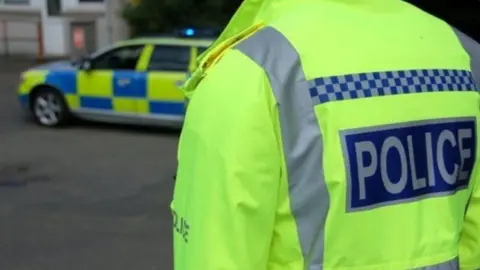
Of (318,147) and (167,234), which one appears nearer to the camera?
(318,147)

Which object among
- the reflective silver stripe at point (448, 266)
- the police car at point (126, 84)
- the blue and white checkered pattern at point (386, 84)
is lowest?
Result: the police car at point (126, 84)

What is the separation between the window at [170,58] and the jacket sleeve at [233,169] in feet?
29.6

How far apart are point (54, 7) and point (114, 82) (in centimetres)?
1004

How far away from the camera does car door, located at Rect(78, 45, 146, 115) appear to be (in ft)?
34.9

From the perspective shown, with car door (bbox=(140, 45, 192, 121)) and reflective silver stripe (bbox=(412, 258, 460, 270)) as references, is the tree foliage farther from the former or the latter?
reflective silver stripe (bbox=(412, 258, 460, 270))

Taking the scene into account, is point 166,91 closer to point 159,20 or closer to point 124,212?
point 124,212

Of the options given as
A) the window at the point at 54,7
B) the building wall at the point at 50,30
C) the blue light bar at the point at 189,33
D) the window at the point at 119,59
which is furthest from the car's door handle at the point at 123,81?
the window at the point at 54,7

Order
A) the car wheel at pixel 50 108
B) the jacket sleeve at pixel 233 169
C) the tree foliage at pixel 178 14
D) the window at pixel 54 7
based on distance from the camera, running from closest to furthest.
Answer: the jacket sleeve at pixel 233 169
the car wheel at pixel 50 108
the tree foliage at pixel 178 14
the window at pixel 54 7

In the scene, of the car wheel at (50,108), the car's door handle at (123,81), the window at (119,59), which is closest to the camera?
the car's door handle at (123,81)

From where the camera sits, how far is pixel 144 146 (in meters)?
10.0

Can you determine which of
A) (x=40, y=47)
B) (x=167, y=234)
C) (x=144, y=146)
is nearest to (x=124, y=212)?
(x=167, y=234)

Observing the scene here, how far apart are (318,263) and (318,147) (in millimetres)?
214

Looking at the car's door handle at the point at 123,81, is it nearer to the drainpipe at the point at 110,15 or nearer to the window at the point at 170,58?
the window at the point at 170,58

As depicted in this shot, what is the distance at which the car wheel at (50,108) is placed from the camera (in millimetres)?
11261
